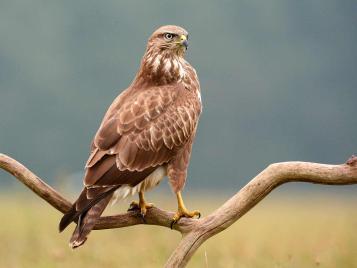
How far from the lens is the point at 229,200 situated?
738 centimetres

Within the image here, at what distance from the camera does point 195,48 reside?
3120 inches

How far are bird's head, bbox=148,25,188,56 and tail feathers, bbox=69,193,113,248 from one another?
1.42 metres

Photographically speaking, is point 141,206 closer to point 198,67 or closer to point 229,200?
point 229,200

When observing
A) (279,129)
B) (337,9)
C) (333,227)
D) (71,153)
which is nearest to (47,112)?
(71,153)

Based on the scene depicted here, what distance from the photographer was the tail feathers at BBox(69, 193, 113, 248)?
7074 mm

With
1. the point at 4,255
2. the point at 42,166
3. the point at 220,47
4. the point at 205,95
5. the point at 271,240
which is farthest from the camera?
the point at 220,47

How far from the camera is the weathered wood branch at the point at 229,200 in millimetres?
7031

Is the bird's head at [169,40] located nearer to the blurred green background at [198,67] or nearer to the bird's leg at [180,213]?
the bird's leg at [180,213]

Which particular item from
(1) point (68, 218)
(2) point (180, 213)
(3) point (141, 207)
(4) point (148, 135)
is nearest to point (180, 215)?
(2) point (180, 213)

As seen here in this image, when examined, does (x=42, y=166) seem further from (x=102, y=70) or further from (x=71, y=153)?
(x=102, y=70)

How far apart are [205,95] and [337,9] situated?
38454 millimetres

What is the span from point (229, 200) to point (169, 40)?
144cm

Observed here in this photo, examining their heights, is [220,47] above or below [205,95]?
above

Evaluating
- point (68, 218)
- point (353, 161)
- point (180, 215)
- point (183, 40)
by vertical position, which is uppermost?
point (183, 40)
